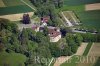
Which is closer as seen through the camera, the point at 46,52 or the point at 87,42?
the point at 46,52

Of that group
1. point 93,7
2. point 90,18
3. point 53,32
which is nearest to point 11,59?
point 53,32

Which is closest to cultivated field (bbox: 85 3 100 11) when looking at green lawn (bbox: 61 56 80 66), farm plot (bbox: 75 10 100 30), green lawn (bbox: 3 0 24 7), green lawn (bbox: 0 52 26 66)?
farm plot (bbox: 75 10 100 30)

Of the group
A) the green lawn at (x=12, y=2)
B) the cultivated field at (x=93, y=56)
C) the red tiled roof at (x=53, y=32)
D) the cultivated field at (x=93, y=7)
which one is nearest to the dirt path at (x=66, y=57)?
the cultivated field at (x=93, y=56)

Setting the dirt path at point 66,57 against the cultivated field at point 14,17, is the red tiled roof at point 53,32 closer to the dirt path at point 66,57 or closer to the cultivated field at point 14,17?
the dirt path at point 66,57

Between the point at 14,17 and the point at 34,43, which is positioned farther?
the point at 14,17

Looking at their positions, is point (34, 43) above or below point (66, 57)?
above

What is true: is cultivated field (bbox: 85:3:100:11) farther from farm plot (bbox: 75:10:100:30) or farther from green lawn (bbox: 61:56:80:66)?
green lawn (bbox: 61:56:80:66)

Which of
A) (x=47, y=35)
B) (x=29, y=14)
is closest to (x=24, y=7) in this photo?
(x=29, y=14)

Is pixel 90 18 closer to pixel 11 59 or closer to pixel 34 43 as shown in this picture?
pixel 34 43

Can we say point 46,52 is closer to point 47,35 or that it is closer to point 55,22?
point 47,35
